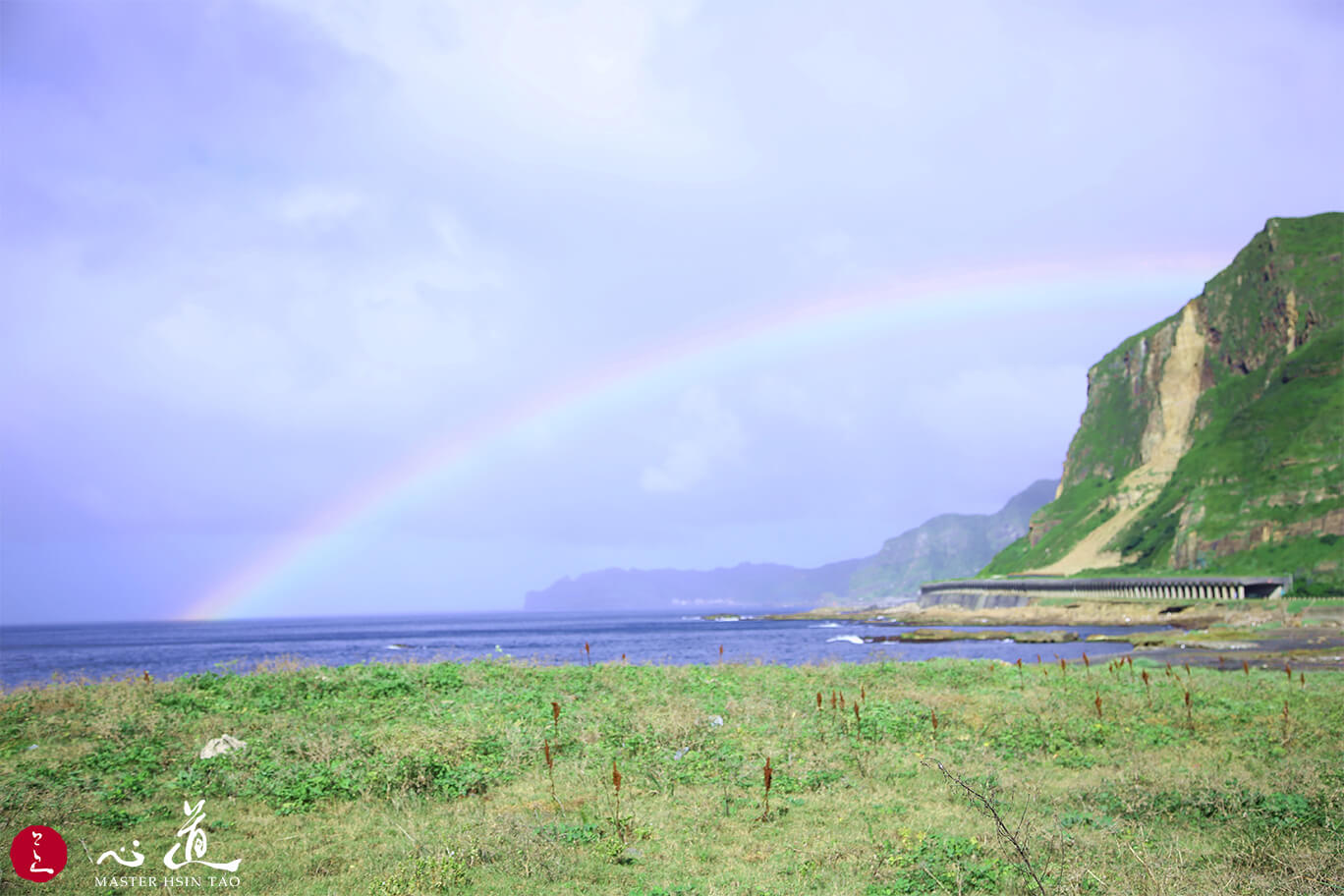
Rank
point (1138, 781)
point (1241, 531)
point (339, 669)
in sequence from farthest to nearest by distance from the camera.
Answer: point (1241, 531) < point (339, 669) < point (1138, 781)

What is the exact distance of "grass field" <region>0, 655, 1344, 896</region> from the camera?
1052 centimetres

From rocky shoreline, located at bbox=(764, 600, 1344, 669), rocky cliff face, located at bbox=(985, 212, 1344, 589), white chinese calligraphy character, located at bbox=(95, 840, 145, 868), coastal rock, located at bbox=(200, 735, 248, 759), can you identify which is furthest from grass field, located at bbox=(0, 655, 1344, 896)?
rocky cliff face, located at bbox=(985, 212, 1344, 589)

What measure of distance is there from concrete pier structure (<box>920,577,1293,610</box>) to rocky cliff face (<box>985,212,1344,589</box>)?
562cm

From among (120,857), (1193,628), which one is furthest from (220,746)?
(1193,628)

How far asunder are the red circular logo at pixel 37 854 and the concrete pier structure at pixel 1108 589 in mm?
109524

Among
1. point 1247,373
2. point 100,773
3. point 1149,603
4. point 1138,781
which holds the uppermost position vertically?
point 1247,373

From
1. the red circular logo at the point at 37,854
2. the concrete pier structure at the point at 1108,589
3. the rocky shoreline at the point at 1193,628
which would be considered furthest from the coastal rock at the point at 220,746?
the concrete pier structure at the point at 1108,589

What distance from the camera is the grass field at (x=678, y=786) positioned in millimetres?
10516

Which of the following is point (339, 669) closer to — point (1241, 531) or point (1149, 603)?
point (1149, 603)

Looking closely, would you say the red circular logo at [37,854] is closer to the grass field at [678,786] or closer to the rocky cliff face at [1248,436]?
the grass field at [678,786]

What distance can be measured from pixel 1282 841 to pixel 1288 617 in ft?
265

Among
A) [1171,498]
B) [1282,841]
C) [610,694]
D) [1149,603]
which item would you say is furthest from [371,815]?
[1171,498]

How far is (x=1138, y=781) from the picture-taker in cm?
1459

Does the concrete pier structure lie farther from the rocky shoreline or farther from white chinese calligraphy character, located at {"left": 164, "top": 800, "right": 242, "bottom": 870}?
white chinese calligraphy character, located at {"left": 164, "top": 800, "right": 242, "bottom": 870}
